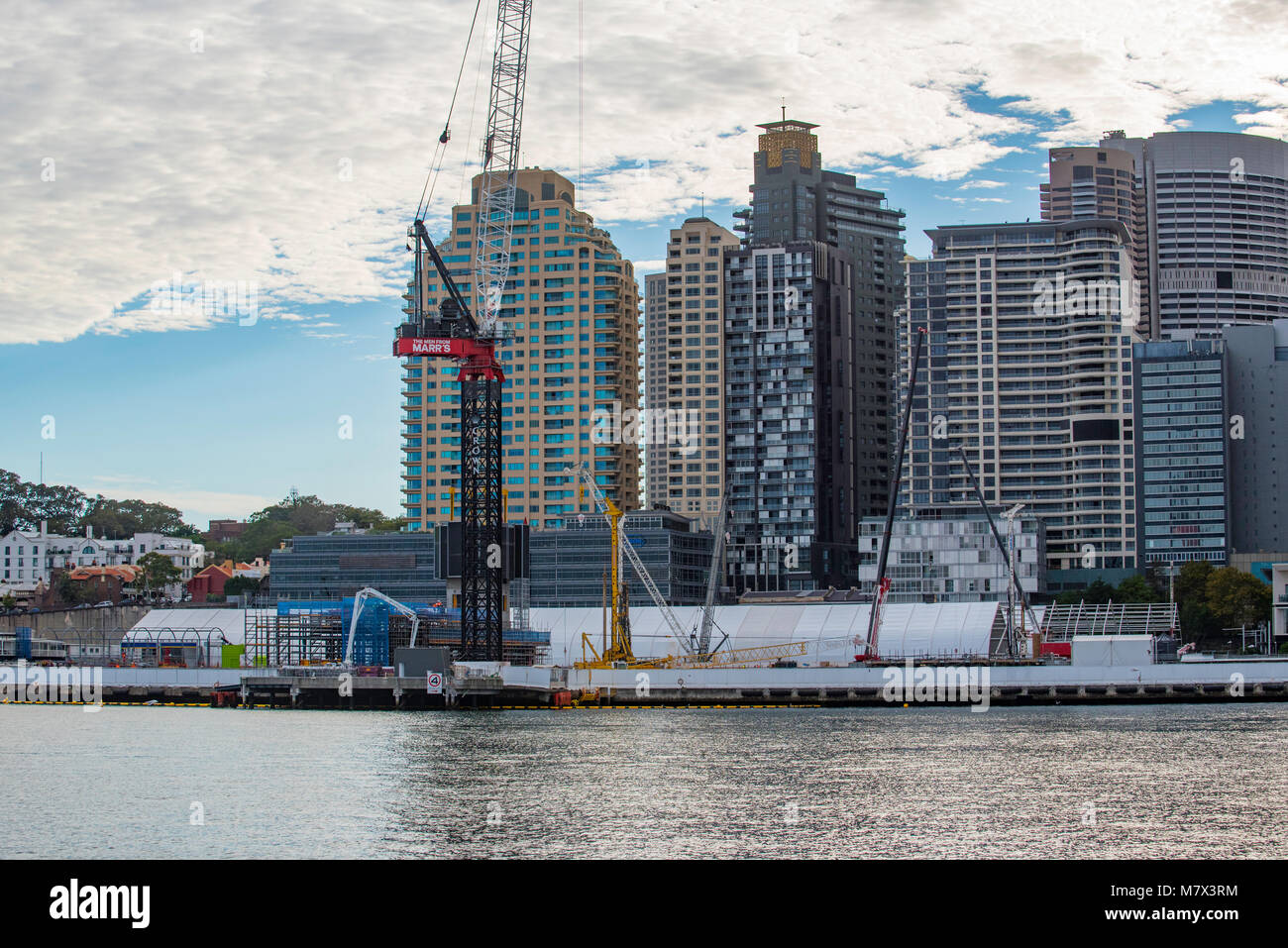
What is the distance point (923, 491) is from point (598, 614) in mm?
76455

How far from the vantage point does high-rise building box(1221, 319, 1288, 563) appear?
192m

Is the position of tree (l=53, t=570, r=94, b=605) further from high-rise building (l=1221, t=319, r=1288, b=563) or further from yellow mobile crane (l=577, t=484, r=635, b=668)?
high-rise building (l=1221, t=319, r=1288, b=563)

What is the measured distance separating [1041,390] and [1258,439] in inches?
1117

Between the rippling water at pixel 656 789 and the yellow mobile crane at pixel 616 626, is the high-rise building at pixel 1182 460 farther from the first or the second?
the rippling water at pixel 656 789

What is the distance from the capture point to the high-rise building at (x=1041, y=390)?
620 ft

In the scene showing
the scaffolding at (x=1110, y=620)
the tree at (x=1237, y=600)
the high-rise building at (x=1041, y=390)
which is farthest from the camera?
the high-rise building at (x=1041, y=390)

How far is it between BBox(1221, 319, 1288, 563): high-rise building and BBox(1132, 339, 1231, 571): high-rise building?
34.2 feet

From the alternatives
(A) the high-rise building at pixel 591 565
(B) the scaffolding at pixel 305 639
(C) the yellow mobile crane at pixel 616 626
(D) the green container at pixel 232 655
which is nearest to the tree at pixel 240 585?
(A) the high-rise building at pixel 591 565

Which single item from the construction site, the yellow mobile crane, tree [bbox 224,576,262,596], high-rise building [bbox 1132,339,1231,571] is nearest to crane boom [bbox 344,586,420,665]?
the construction site

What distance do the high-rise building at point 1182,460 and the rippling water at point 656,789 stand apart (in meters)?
104

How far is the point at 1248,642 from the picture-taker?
5600 inches
